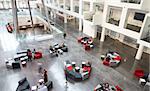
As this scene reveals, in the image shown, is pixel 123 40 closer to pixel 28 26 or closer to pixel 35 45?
pixel 35 45

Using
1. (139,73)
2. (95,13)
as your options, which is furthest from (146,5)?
(95,13)

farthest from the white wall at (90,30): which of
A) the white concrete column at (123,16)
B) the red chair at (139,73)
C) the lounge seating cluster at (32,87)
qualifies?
the lounge seating cluster at (32,87)

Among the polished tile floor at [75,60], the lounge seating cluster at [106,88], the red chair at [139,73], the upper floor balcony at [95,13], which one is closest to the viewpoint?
the lounge seating cluster at [106,88]

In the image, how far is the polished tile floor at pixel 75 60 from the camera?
39.5 ft

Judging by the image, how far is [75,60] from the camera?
1581cm

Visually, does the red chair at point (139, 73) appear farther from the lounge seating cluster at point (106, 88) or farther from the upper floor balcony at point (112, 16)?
the upper floor balcony at point (112, 16)

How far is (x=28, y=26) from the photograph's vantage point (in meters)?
34.1

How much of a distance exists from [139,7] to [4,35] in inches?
866

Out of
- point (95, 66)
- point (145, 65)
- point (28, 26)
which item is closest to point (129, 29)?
point (145, 65)

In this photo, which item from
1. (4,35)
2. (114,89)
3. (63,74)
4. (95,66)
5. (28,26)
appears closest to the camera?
(114,89)

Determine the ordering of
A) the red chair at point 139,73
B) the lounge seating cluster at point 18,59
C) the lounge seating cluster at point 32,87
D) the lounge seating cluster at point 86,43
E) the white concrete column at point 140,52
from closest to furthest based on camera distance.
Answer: the lounge seating cluster at point 32,87, the red chair at point 139,73, the lounge seating cluster at point 18,59, the white concrete column at point 140,52, the lounge seating cluster at point 86,43

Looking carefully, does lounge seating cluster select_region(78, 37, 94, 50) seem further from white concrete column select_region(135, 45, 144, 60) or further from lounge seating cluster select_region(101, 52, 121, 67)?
white concrete column select_region(135, 45, 144, 60)

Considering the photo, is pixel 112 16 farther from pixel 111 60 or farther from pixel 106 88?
pixel 106 88

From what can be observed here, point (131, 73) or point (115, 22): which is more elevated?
point (115, 22)
